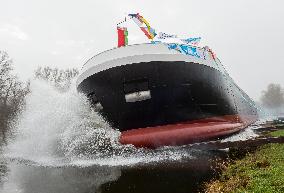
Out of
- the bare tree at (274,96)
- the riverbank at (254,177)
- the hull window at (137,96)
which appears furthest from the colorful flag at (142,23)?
the bare tree at (274,96)

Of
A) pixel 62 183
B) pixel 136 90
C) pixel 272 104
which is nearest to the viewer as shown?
pixel 62 183

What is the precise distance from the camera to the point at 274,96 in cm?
11631

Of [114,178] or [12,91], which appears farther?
[12,91]

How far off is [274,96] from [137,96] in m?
112

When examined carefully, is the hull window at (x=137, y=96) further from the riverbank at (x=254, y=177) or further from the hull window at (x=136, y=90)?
the riverbank at (x=254, y=177)

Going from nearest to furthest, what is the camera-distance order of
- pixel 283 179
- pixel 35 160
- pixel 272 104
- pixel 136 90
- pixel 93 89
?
pixel 283 179 < pixel 35 160 < pixel 136 90 < pixel 93 89 < pixel 272 104

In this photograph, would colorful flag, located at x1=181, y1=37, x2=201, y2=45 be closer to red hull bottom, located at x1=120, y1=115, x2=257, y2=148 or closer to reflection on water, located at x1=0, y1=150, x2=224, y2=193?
red hull bottom, located at x1=120, y1=115, x2=257, y2=148

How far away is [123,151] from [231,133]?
7.02 metres

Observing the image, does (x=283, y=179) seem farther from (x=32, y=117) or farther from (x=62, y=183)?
(x=32, y=117)

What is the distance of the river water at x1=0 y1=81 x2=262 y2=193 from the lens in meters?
7.46

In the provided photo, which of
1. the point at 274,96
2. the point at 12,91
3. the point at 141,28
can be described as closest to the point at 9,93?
the point at 12,91

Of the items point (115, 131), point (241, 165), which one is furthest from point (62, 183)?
point (115, 131)

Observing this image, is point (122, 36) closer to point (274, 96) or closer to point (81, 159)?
point (81, 159)

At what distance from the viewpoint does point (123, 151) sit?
1191 centimetres
